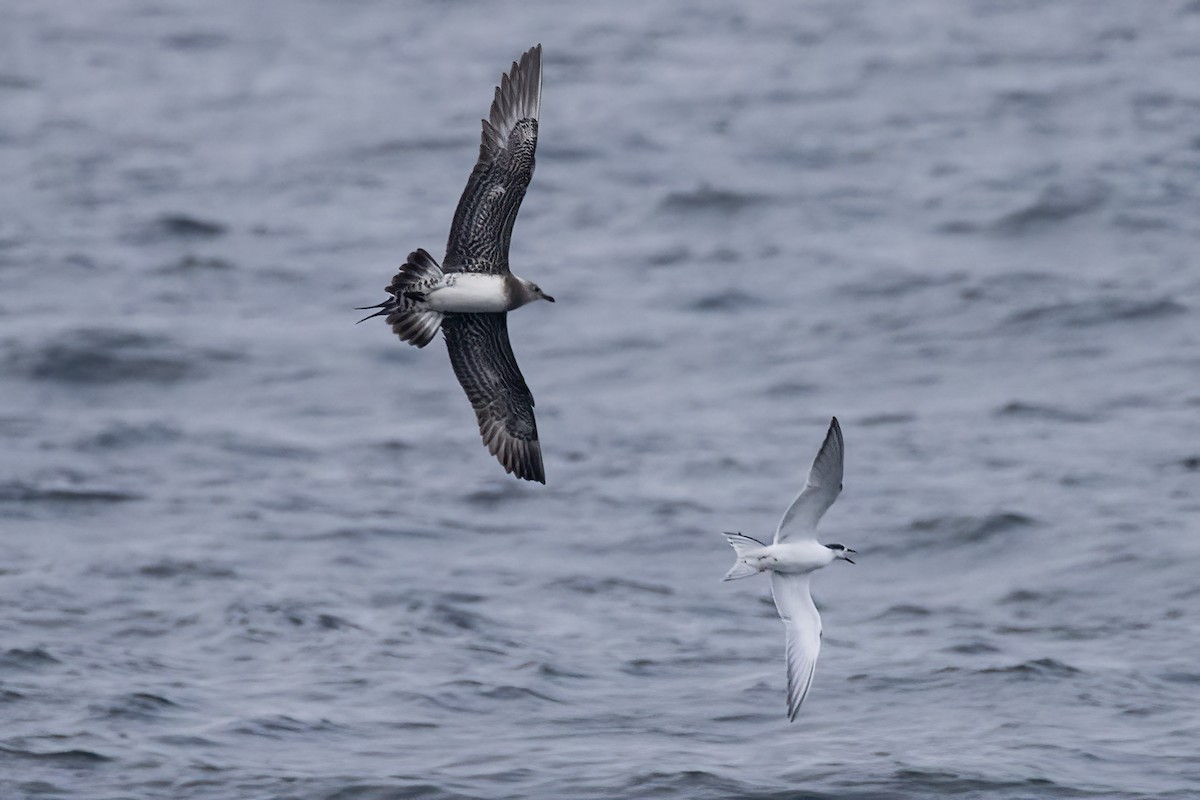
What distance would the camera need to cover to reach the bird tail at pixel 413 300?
1033 cm

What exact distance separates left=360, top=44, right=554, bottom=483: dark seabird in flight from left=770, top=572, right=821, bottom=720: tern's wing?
1446mm

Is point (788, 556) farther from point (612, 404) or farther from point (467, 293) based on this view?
point (612, 404)

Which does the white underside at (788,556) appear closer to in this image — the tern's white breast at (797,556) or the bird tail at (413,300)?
the tern's white breast at (797,556)

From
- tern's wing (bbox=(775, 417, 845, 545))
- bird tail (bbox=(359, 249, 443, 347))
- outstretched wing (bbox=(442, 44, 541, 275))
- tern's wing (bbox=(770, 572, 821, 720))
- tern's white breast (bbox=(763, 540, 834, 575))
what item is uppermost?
outstretched wing (bbox=(442, 44, 541, 275))

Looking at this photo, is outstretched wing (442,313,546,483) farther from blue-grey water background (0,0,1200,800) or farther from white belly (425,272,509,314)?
Result: blue-grey water background (0,0,1200,800)

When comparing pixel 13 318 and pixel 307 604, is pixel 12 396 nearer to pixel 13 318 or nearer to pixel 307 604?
pixel 13 318

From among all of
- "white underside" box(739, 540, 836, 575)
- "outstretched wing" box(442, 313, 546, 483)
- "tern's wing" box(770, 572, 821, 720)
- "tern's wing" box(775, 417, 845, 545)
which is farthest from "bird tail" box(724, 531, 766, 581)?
"outstretched wing" box(442, 313, 546, 483)

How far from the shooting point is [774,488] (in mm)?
19000

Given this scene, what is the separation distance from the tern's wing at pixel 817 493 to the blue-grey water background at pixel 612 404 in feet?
11.5

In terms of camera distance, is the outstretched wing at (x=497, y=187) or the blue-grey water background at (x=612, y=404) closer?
the outstretched wing at (x=497, y=187)

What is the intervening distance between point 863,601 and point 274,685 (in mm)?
4731

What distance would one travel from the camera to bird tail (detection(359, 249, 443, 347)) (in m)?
10.3

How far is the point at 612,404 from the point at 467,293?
10402mm

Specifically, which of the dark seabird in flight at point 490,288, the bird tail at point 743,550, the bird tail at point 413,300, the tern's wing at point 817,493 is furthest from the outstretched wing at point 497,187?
the tern's wing at point 817,493
